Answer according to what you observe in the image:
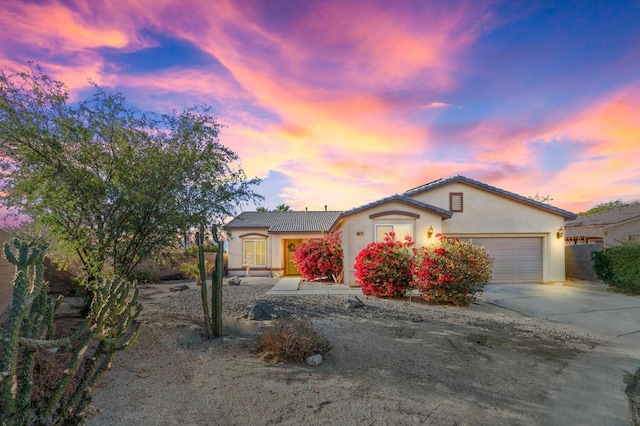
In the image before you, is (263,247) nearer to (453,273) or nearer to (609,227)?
(453,273)

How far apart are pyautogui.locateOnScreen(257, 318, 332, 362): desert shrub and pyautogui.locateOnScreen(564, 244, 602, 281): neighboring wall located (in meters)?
18.9

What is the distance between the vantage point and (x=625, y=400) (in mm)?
4988

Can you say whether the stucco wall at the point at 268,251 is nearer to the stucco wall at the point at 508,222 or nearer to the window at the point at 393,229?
the window at the point at 393,229

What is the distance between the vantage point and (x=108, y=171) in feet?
27.5

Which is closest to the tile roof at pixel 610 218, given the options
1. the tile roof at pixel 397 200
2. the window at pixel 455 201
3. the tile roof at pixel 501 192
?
the tile roof at pixel 501 192

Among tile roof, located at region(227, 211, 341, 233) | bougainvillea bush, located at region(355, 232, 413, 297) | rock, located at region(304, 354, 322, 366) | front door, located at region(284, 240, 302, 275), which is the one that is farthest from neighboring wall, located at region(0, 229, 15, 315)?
front door, located at region(284, 240, 302, 275)

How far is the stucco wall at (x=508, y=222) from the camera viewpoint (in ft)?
59.0

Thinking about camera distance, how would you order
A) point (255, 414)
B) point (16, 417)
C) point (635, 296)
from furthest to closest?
point (635, 296) → point (255, 414) → point (16, 417)

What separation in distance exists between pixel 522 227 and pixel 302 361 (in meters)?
15.9

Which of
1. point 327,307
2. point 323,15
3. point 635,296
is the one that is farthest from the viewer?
point 635,296

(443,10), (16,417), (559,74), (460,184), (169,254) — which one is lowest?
(16,417)

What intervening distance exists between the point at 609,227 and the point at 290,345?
72.9 ft

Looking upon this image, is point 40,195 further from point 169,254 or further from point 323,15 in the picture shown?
point 323,15

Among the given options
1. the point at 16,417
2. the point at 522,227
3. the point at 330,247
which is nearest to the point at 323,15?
the point at 16,417
